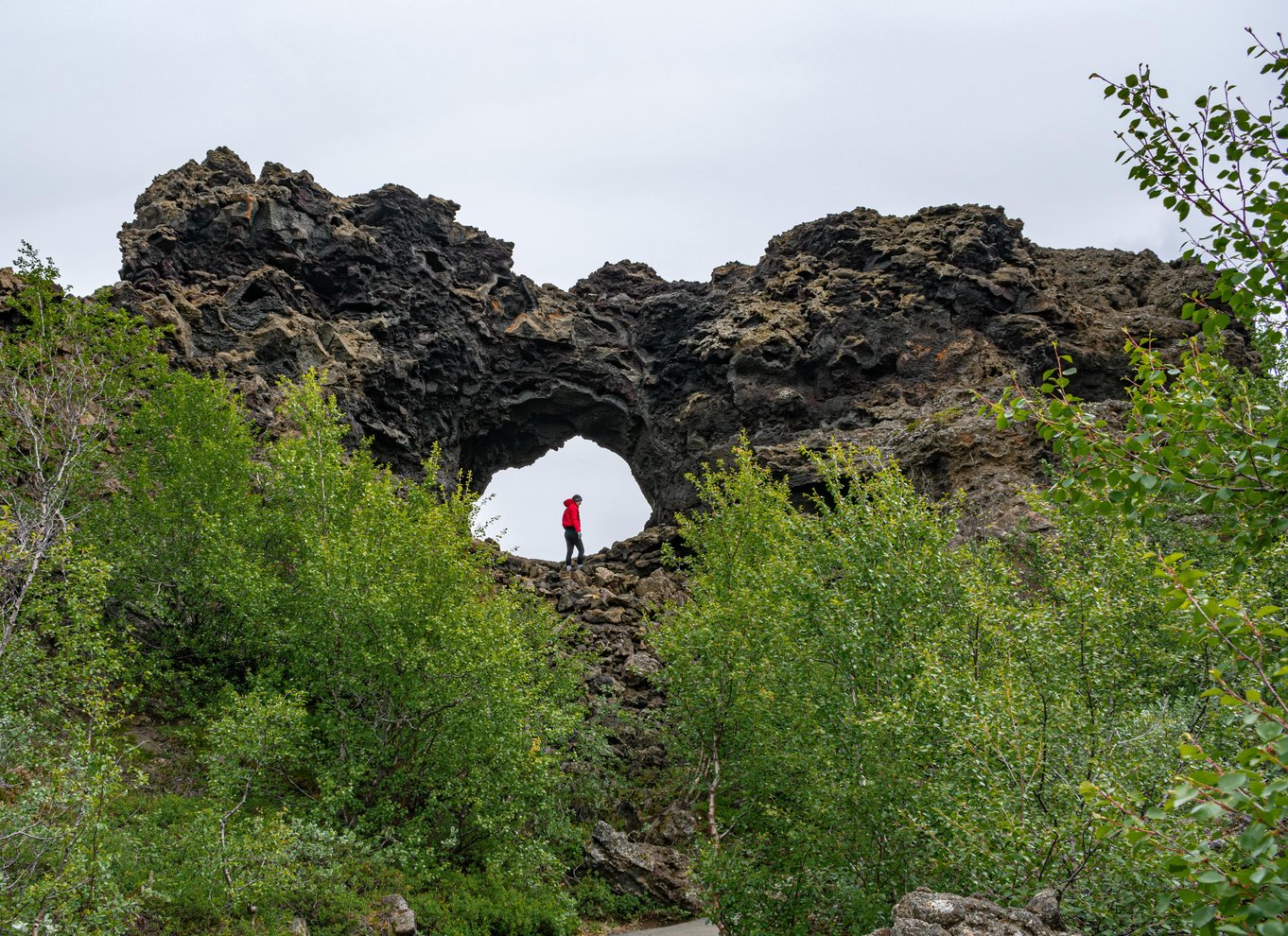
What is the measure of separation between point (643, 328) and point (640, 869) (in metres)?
30.3

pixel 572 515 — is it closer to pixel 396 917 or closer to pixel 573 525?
pixel 573 525

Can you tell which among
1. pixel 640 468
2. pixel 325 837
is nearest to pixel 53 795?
pixel 325 837

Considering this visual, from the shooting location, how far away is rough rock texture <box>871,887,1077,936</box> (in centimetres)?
696

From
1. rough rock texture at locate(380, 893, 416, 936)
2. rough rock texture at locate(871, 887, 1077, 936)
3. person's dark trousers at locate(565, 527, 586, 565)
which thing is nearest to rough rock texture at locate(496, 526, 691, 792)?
person's dark trousers at locate(565, 527, 586, 565)

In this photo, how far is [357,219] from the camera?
3922 cm

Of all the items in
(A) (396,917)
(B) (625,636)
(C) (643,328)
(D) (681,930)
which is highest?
(C) (643,328)

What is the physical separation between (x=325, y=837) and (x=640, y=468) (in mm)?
30253

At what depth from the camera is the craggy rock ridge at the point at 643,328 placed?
32.2 metres

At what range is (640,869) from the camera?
1853 centimetres

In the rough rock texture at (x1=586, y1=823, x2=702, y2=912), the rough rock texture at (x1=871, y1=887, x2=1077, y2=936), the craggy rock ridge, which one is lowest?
the rough rock texture at (x1=586, y1=823, x2=702, y2=912)

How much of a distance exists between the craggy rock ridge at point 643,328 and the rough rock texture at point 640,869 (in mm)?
17100

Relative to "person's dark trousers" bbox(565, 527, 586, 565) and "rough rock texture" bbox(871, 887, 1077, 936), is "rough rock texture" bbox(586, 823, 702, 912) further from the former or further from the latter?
"person's dark trousers" bbox(565, 527, 586, 565)

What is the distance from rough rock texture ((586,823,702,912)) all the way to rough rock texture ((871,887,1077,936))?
1200cm

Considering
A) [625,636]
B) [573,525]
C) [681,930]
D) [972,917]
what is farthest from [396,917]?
[573,525]
